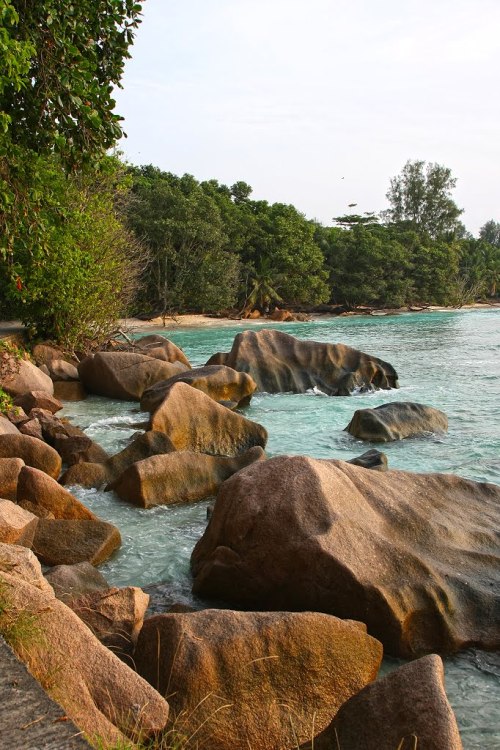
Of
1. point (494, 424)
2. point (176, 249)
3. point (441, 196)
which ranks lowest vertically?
point (494, 424)

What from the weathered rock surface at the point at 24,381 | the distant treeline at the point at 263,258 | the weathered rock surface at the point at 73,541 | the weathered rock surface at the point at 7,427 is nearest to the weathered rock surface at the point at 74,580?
the weathered rock surface at the point at 73,541

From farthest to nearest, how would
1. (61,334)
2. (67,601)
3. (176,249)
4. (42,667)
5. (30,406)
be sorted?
(176,249)
(61,334)
(30,406)
(67,601)
(42,667)

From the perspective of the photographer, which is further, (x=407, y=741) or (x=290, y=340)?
(x=290, y=340)

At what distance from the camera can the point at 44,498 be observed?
7.38 m

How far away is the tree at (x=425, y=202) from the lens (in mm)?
85312

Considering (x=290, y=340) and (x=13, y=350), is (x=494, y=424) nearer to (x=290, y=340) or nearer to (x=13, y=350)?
(x=290, y=340)

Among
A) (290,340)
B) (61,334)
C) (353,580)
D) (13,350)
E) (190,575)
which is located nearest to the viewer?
(353,580)

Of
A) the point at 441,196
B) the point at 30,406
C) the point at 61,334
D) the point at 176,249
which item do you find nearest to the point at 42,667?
the point at 30,406

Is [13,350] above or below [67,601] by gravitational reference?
above

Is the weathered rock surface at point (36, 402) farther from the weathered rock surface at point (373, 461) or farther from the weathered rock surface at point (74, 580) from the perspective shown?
the weathered rock surface at point (74, 580)

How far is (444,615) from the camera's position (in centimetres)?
532

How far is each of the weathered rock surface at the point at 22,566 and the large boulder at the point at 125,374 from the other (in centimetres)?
1151

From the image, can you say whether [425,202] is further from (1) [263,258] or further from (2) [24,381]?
(2) [24,381]

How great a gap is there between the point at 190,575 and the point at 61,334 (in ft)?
51.5
